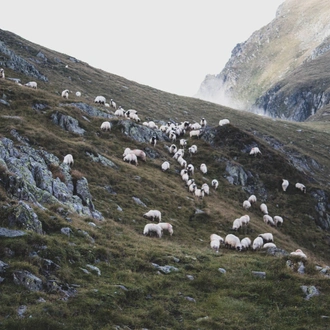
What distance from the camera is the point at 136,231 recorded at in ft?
78.4

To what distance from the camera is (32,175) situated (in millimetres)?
22281

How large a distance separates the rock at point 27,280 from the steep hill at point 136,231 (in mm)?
47

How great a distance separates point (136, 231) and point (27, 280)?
12323mm

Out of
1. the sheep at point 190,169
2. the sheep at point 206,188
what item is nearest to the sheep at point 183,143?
the sheep at point 190,169

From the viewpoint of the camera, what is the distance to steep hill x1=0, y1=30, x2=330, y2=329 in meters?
12.5

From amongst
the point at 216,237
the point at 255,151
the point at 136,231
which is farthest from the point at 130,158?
the point at 255,151

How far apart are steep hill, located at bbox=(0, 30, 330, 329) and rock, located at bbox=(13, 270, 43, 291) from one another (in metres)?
0.05

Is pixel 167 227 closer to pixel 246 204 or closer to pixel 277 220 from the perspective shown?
pixel 246 204

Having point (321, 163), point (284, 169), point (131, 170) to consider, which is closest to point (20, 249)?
point (131, 170)

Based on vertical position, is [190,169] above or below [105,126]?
below

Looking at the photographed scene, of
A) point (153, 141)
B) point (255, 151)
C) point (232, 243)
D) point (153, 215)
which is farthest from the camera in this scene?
point (255, 151)

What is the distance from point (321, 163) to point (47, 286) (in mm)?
92198

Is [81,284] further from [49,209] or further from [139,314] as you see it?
[49,209]

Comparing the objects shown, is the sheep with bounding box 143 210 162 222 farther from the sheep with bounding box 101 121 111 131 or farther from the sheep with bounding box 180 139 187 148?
the sheep with bounding box 180 139 187 148
